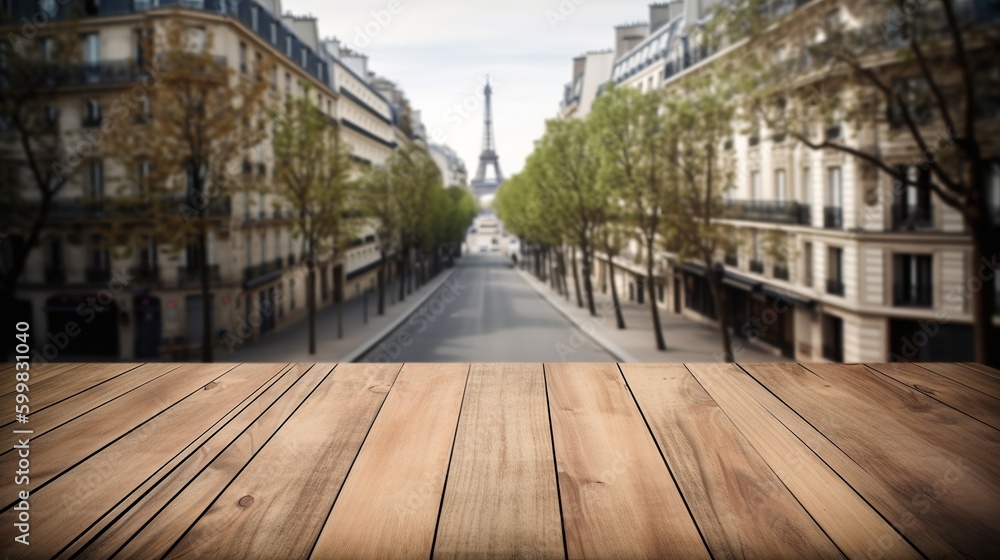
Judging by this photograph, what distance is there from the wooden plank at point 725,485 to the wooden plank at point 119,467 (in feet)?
3.68

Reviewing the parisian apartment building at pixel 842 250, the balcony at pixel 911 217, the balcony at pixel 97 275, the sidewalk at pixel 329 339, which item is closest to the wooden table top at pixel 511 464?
the parisian apartment building at pixel 842 250

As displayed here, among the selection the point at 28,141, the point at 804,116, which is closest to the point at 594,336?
the point at 804,116

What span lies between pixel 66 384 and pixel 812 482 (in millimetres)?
2280

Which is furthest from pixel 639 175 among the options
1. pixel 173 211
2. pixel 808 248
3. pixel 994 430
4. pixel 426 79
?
pixel 994 430

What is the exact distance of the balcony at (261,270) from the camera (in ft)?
73.4

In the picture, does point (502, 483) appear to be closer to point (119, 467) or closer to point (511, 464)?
point (511, 464)

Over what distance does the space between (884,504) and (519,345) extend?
20.6 m

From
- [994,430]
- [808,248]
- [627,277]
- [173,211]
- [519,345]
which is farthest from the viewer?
[627,277]

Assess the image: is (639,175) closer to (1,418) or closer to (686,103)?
(686,103)

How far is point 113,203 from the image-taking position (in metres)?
15.1

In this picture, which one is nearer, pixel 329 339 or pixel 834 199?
pixel 834 199

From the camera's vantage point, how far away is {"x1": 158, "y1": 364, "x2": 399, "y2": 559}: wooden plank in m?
1.31

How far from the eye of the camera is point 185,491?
5.02 feet

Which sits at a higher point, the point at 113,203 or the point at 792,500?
the point at 113,203
